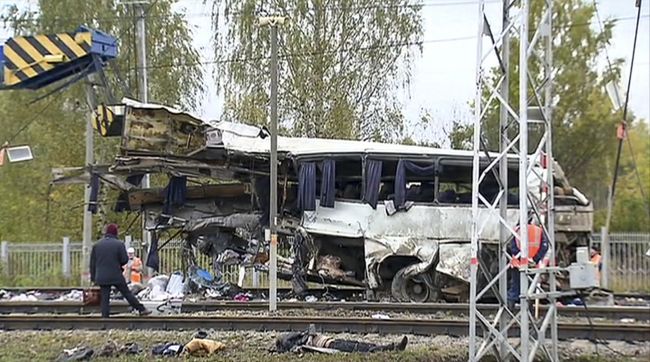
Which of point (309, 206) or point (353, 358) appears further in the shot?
point (309, 206)

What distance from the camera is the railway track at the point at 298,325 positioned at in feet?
35.0

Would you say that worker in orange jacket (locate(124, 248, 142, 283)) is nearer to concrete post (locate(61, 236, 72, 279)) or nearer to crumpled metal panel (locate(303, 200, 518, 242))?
crumpled metal panel (locate(303, 200, 518, 242))

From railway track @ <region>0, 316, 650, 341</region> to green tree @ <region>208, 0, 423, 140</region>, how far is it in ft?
41.3

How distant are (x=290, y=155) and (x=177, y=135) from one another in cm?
248

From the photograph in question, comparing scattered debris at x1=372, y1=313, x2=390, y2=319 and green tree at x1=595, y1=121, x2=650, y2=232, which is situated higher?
green tree at x1=595, y1=121, x2=650, y2=232

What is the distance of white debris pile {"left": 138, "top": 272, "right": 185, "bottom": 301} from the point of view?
1507cm

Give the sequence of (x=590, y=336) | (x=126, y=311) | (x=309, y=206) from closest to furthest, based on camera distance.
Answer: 1. (x=590, y=336)
2. (x=126, y=311)
3. (x=309, y=206)

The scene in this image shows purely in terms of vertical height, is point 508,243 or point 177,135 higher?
point 177,135

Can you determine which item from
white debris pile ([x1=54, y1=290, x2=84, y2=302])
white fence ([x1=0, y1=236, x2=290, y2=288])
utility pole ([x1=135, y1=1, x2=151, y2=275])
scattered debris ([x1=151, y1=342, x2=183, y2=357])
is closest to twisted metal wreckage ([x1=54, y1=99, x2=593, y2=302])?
white debris pile ([x1=54, y1=290, x2=84, y2=302])

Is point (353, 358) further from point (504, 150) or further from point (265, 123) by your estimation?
point (265, 123)

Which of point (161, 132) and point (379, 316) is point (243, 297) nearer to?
point (161, 132)

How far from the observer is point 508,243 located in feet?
29.1

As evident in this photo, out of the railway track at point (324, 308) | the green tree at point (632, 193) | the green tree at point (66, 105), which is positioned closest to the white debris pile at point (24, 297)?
the railway track at point (324, 308)

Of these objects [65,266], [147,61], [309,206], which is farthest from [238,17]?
[309,206]
